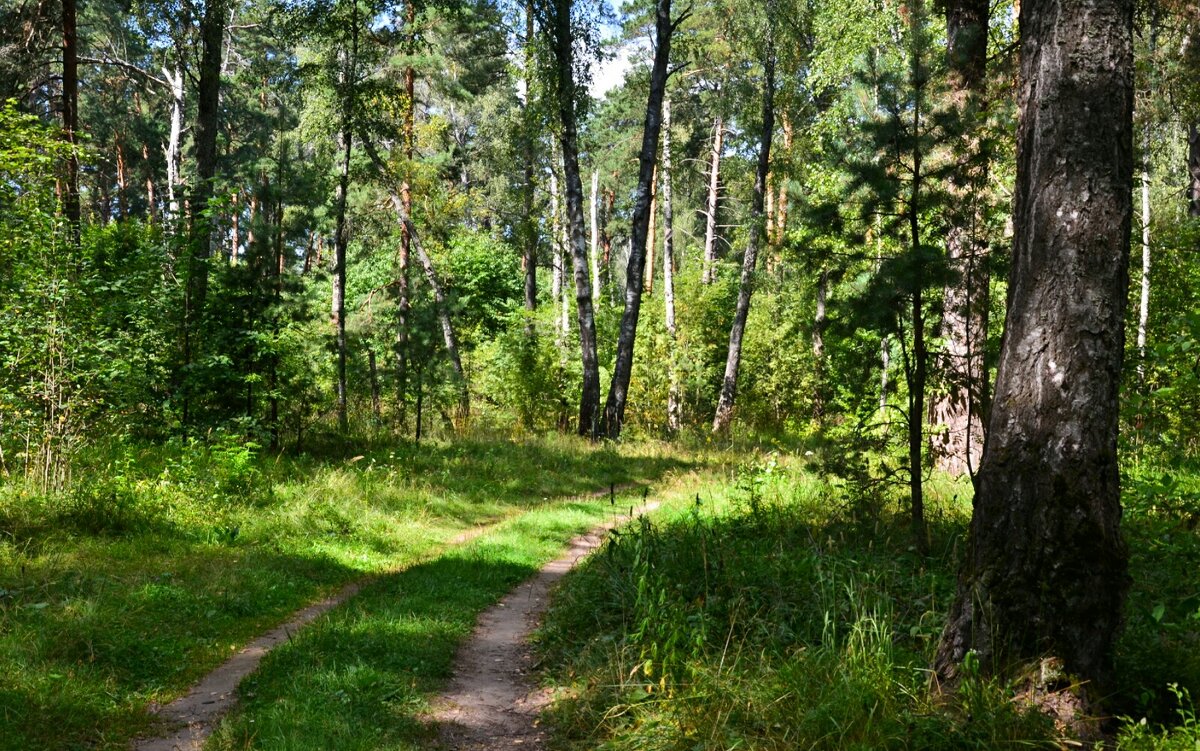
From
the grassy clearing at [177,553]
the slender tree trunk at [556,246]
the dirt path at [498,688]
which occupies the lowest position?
the dirt path at [498,688]

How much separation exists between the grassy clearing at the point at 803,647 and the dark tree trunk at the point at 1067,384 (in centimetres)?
36

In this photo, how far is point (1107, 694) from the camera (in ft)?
12.8

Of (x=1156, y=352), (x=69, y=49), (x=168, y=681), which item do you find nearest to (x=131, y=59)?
(x=69, y=49)

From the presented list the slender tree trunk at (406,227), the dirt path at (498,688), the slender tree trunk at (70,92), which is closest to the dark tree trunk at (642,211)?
the slender tree trunk at (406,227)

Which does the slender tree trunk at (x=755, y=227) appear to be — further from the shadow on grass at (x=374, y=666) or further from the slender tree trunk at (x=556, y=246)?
the shadow on grass at (x=374, y=666)

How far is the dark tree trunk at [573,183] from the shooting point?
17.7 meters

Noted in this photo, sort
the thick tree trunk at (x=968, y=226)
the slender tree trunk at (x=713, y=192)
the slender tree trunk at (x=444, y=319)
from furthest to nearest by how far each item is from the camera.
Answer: the slender tree trunk at (x=713, y=192)
the slender tree trunk at (x=444, y=319)
the thick tree trunk at (x=968, y=226)

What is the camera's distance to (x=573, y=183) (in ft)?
60.2

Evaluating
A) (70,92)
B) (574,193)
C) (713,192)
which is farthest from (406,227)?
(713,192)

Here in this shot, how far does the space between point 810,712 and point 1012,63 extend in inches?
290

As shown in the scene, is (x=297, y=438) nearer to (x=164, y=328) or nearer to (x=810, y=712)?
(x=164, y=328)

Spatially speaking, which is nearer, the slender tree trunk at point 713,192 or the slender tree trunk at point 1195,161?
the slender tree trunk at point 1195,161

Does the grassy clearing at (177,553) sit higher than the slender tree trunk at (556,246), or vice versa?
the slender tree trunk at (556,246)

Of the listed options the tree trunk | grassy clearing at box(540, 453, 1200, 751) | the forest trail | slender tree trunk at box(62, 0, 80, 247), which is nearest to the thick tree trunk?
grassy clearing at box(540, 453, 1200, 751)
